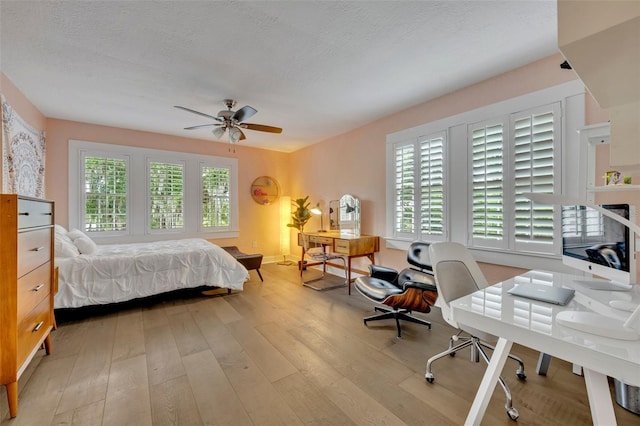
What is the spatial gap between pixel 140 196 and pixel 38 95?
1.79m

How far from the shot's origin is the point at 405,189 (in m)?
3.61

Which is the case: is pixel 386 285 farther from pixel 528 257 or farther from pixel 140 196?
pixel 140 196

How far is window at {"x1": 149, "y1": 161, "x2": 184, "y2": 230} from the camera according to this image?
4.64m

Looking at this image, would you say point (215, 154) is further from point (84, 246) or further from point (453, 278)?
point (453, 278)

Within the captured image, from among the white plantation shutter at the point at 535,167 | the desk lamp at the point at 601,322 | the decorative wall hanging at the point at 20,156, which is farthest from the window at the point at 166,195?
the desk lamp at the point at 601,322

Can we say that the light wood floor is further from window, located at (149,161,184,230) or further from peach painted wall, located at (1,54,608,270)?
window, located at (149,161,184,230)

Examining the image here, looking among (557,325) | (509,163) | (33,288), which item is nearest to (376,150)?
(509,163)

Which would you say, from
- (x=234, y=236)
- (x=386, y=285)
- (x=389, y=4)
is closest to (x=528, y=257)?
(x=386, y=285)

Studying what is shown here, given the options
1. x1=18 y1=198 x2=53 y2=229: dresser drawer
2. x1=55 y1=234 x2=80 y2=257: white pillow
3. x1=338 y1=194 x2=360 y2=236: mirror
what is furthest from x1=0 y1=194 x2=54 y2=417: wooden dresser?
x1=338 y1=194 x2=360 y2=236: mirror

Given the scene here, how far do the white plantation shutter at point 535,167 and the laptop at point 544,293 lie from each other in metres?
1.23

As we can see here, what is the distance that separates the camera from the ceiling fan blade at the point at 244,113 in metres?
2.82

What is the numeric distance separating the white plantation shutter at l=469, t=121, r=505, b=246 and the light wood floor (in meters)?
1.07

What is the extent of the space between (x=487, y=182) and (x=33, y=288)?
380 centimetres

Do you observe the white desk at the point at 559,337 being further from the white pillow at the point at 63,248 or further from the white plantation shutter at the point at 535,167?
the white pillow at the point at 63,248
